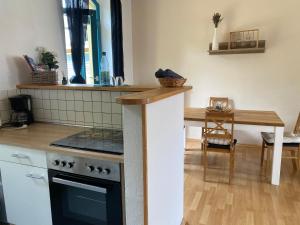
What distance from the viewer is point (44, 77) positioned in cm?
241

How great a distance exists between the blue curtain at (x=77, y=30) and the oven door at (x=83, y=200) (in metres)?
1.84

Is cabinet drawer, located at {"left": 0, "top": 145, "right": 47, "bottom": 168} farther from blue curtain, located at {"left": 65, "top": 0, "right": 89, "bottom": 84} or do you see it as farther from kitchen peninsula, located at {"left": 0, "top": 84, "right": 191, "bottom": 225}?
blue curtain, located at {"left": 65, "top": 0, "right": 89, "bottom": 84}

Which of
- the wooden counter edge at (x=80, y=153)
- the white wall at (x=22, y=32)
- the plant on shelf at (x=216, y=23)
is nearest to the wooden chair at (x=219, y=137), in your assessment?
the plant on shelf at (x=216, y=23)

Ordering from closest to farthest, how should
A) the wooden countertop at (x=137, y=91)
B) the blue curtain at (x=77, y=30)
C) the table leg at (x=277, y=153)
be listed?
1. the wooden countertop at (x=137, y=91)
2. the table leg at (x=277, y=153)
3. the blue curtain at (x=77, y=30)

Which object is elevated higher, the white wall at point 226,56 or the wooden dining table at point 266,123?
the white wall at point 226,56

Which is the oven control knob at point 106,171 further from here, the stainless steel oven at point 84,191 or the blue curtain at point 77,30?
the blue curtain at point 77,30

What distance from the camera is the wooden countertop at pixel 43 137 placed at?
155 centimetres

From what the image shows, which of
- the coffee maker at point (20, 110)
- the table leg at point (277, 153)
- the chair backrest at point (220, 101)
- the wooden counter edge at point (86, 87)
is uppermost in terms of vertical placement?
the wooden counter edge at point (86, 87)

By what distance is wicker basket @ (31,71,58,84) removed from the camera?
2396 mm

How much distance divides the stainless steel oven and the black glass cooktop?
0.28ft

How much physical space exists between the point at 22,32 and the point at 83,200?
174 cm

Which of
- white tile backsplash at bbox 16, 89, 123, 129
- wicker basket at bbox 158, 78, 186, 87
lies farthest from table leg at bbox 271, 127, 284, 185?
white tile backsplash at bbox 16, 89, 123, 129

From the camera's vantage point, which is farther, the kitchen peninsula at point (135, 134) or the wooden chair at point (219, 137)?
the wooden chair at point (219, 137)

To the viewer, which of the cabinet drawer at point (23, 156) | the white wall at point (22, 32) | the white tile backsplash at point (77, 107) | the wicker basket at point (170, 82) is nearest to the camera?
the cabinet drawer at point (23, 156)
